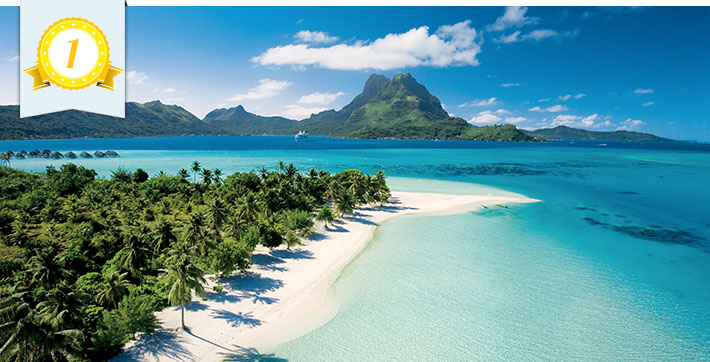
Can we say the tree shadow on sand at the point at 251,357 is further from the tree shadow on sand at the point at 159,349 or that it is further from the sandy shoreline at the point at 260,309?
the tree shadow on sand at the point at 159,349

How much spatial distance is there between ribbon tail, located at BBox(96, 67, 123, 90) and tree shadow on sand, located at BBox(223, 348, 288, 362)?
80.6ft

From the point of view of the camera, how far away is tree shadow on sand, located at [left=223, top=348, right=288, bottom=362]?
2936 cm

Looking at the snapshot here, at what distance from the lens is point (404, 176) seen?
483ft

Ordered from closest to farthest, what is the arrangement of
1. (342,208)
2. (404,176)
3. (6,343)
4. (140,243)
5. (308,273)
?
Result: (6,343) → (140,243) → (308,273) → (342,208) → (404,176)

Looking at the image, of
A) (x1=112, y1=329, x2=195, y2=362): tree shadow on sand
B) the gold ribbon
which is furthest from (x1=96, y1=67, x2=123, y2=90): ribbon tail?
(x1=112, y1=329, x2=195, y2=362): tree shadow on sand

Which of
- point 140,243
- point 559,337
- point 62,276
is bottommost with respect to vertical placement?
point 559,337

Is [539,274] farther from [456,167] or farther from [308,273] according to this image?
[456,167]

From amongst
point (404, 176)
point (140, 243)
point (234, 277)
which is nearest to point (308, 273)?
point (234, 277)

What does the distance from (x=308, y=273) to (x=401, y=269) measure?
14252mm

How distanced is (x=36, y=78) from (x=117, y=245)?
3800cm

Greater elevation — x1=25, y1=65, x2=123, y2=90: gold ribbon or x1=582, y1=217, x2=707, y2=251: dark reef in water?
x1=25, y1=65, x2=123, y2=90: gold ribbon

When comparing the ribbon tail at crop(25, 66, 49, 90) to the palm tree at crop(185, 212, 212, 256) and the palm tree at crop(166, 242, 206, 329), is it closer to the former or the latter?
the palm tree at crop(166, 242, 206, 329)

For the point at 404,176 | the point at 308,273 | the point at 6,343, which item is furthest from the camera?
the point at 404,176

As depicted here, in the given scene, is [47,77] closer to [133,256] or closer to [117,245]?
[133,256]
